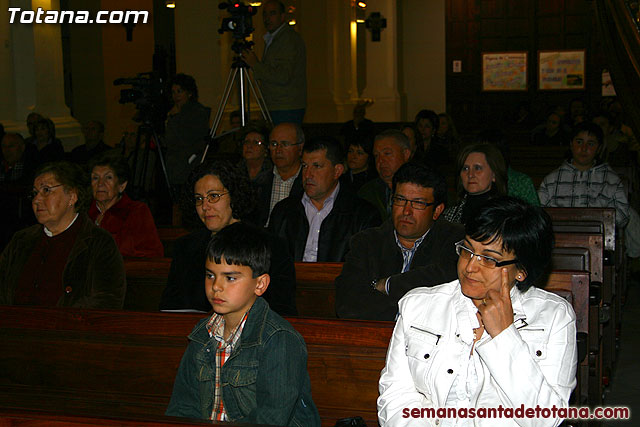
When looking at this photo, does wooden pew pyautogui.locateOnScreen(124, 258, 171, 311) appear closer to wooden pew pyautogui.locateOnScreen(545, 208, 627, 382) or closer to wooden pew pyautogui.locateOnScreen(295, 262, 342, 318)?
wooden pew pyautogui.locateOnScreen(295, 262, 342, 318)

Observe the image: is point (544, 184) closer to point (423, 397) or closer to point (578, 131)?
point (578, 131)

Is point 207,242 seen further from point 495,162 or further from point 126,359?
point 495,162

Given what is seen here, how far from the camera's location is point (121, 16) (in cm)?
1176

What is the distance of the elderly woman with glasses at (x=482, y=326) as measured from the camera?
6.62 ft

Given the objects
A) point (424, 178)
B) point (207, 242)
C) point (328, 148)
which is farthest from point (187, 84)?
point (424, 178)

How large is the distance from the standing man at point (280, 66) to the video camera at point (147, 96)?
86cm

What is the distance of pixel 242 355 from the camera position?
7.22ft

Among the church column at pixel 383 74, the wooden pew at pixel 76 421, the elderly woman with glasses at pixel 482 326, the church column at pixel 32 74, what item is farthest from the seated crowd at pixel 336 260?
the church column at pixel 383 74

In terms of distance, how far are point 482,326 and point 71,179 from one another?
7.37ft

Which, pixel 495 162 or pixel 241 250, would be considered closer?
pixel 241 250

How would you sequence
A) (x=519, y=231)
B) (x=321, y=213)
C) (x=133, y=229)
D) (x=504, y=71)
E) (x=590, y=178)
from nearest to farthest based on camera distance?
(x=519, y=231) < (x=321, y=213) < (x=133, y=229) < (x=590, y=178) < (x=504, y=71)

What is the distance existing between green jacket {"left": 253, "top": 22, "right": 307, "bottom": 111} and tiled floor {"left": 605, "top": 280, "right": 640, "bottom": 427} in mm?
3326

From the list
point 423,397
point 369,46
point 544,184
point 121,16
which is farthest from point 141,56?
point 423,397

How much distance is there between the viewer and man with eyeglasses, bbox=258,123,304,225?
486 centimetres
